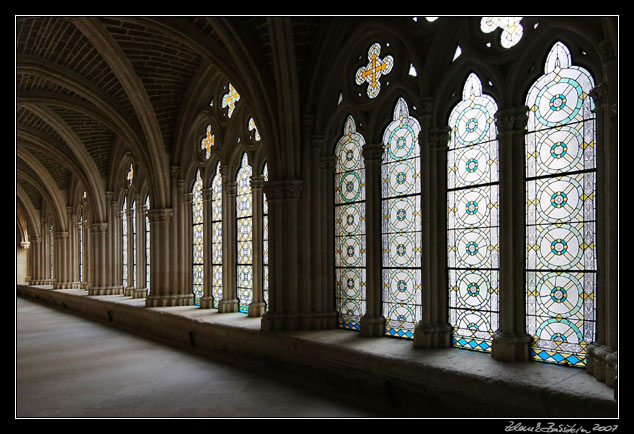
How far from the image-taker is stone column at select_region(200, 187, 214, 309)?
1084 cm

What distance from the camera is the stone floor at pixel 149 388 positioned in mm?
5520

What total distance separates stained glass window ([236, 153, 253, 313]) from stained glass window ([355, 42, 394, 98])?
3.18 m

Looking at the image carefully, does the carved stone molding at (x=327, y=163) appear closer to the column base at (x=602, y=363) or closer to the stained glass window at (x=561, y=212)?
the stained glass window at (x=561, y=212)

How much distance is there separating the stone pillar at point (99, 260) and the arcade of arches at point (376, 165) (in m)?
3.80

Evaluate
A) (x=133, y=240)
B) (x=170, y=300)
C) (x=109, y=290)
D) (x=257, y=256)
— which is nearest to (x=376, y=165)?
(x=257, y=256)

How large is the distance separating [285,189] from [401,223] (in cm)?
187

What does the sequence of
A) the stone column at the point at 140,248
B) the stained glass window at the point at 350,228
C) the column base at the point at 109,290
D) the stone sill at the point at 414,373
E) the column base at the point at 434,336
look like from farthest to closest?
1. the column base at the point at 109,290
2. the stone column at the point at 140,248
3. the stained glass window at the point at 350,228
4. the column base at the point at 434,336
5. the stone sill at the point at 414,373

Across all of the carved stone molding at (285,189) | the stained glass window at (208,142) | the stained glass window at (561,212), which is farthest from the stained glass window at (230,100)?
the stained glass window at (561,212)

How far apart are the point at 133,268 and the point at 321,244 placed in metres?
8.50

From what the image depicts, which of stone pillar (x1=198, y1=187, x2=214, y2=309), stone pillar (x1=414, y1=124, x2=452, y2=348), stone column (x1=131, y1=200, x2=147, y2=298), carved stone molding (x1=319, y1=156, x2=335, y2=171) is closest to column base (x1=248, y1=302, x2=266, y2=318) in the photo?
stone pillar (x1=198, y1=187, x2=214, y2=309)

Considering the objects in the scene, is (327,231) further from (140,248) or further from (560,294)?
(140,248)

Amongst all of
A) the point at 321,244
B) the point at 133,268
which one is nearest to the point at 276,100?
the point at 321,244

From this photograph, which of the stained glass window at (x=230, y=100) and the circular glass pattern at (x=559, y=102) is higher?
the stained glass window at (x=230, y=100)

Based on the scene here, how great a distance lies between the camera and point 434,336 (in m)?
6.09
